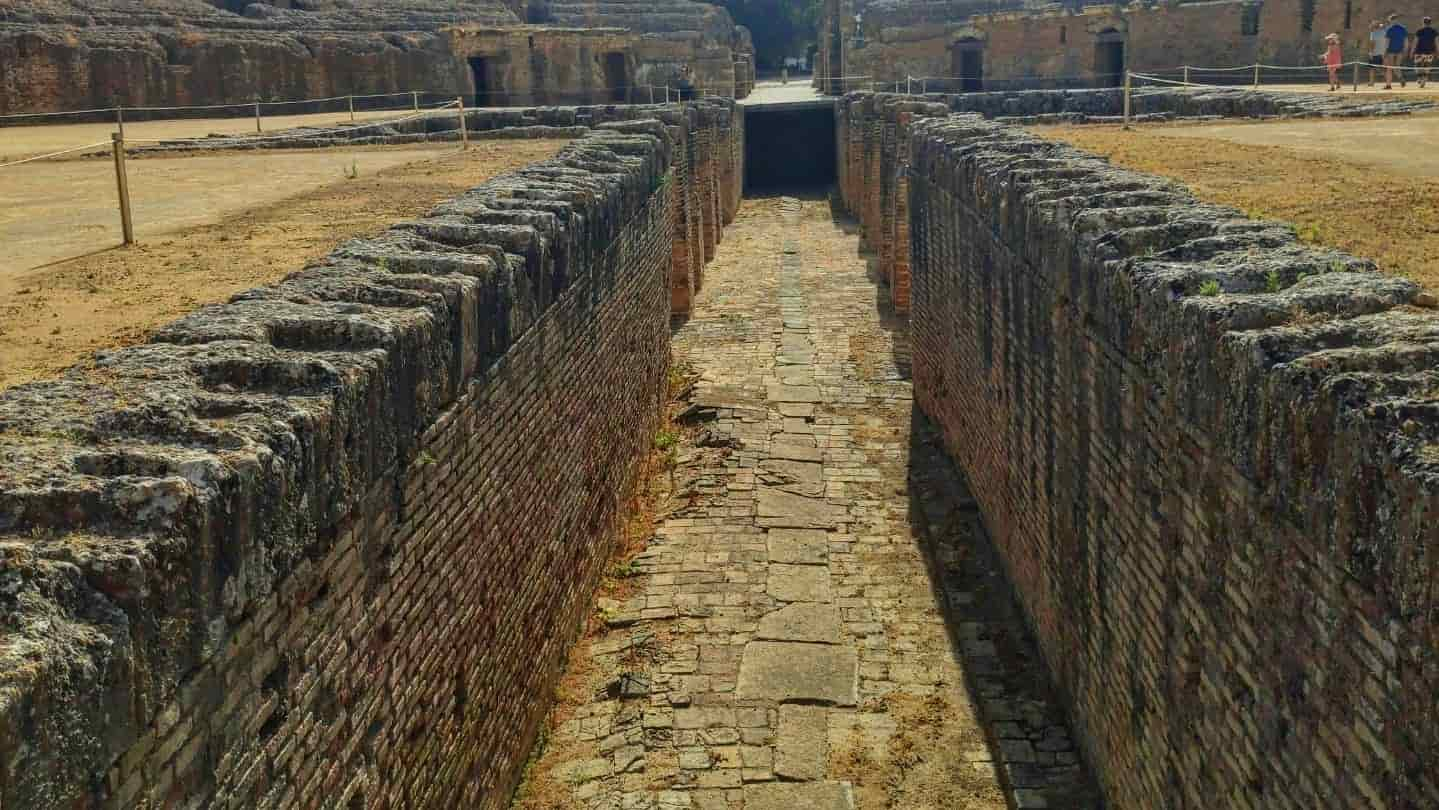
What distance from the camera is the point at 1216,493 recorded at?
4633 mm

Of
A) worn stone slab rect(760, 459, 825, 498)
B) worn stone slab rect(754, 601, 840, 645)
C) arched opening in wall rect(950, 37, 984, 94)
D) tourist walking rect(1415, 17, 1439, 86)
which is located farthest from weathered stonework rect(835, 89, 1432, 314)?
arched opening in wall rect(950, 37, 984, 94)

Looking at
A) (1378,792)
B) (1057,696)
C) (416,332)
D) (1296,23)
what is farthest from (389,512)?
(1296,23)

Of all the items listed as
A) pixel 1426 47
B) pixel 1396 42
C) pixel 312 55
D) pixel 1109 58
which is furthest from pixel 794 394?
pixel 1109 58

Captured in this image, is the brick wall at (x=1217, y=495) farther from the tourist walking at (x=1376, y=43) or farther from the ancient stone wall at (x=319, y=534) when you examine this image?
the tourist walking at (x=1376, y=43)

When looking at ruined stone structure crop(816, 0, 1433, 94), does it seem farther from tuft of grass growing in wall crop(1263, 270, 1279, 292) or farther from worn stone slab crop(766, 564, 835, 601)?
tuft of grass growing in wall crop(1263, 270, 1279, 292)

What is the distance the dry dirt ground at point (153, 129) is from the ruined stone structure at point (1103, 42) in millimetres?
12818

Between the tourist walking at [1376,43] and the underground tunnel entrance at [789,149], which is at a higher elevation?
the tourist walking at [1376,43]

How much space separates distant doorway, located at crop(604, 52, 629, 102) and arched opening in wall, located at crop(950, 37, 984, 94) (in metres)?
7.90

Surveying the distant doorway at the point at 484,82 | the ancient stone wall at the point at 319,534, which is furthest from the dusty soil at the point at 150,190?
the distant doorway at the point at 484,82

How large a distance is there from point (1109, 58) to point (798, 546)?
25.9m

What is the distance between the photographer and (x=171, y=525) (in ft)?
10.7

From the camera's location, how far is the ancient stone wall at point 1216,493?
134 inches

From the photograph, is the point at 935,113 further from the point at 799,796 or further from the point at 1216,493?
the point at 1216,493

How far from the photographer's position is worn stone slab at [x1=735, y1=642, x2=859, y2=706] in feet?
25.0
